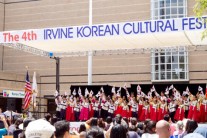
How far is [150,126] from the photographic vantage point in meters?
6.97

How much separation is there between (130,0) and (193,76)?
7.68 meters

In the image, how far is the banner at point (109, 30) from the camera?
17.3 meters

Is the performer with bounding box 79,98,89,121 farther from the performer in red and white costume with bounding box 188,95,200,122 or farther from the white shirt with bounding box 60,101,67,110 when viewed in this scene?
the performer in red and white costume with bounding box 188,95,200,122

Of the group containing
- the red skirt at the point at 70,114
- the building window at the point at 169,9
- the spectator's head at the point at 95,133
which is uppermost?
the building window at the point at 169,9

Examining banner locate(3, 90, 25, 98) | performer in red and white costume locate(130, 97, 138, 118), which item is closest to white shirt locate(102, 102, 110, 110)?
performer in red and white costume locate(130, 97, 138, 118)

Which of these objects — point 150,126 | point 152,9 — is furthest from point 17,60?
point 150,126

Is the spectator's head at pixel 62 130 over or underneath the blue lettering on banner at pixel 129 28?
underneath

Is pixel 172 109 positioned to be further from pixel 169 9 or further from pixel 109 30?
pixel 169 9

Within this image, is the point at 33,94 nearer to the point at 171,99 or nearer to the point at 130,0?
the point at 171,99

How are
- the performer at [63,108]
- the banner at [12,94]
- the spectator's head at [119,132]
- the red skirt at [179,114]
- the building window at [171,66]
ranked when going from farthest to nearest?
the banner at [12,94], the building window at [171,66], the performer at [63,108], the red skirt at [179,114], the spectator's head at [119,132]

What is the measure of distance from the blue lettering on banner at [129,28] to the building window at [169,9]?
12628 mm

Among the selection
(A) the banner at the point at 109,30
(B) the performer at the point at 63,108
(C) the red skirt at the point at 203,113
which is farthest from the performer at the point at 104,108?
(C) the red skirt at the point at 203,113

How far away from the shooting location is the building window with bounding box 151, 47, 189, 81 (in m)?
29.8

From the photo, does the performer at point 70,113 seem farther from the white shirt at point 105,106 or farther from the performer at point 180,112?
the performer at point 180,112
